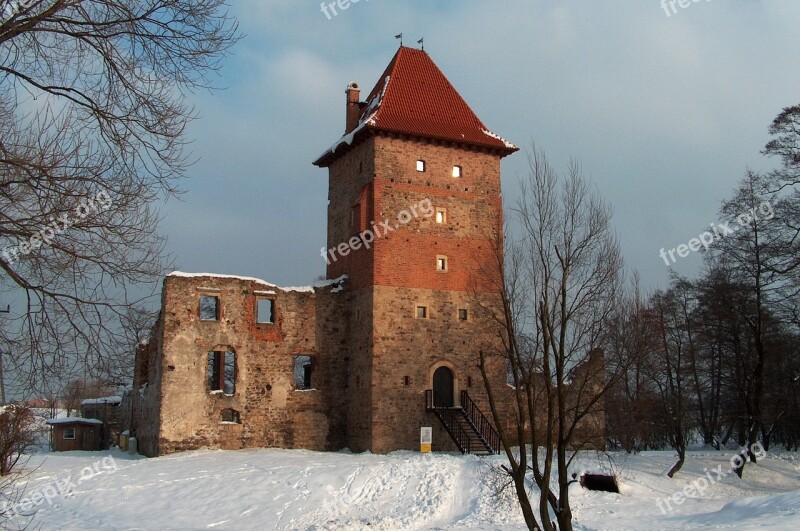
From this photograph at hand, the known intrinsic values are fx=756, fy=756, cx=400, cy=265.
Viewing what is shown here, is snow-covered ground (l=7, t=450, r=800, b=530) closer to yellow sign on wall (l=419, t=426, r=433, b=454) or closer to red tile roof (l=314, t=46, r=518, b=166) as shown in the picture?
yellow sign on wall (l=419, t=426, r=433, b=454)

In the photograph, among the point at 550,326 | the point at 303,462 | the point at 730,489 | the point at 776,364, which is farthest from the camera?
the point at 776,364

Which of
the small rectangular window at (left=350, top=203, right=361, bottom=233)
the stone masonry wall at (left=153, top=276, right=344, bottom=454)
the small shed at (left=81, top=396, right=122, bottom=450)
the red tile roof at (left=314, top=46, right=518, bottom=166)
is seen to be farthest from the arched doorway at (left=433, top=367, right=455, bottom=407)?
the small shed at (left=81, top=396, right=122, bottom=450)

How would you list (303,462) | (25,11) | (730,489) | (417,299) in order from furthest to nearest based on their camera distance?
(417,299) → (730,489) → (303,462) → (25,11)

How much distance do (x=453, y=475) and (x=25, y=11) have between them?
652 inches

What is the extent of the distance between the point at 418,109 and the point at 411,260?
622 centimetres

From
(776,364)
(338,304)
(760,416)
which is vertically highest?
(338,304)

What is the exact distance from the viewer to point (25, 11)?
6719 mm

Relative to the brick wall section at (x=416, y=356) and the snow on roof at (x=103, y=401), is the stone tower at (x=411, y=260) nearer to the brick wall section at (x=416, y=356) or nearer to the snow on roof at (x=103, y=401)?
the brick wall section at (x=416, y=356)

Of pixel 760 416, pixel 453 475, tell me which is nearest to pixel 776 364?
pixel 760 416

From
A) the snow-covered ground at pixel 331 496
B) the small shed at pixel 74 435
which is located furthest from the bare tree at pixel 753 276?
the small shed at pixel 74 435

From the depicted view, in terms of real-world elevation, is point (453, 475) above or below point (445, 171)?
below

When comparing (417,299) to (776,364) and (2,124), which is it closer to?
(776,364)

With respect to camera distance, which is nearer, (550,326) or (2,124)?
(2,124)

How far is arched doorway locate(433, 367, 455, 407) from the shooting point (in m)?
26.3
